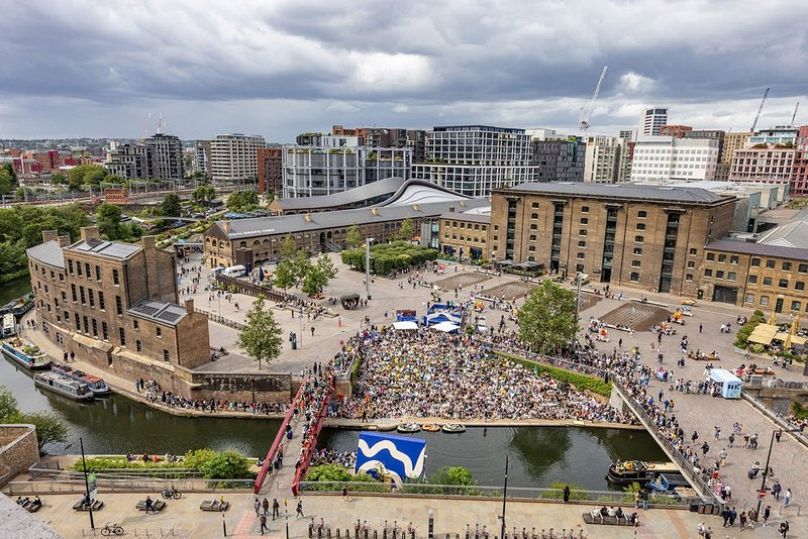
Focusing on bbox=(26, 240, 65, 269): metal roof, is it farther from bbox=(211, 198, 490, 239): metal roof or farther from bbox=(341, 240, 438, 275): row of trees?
bbox=(341, 240, 438, 275): row of trees

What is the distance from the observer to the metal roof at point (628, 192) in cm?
7456

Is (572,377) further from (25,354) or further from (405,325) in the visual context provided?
(25,354)

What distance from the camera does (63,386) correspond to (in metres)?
49.7

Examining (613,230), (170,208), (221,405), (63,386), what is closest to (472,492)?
(221,405)

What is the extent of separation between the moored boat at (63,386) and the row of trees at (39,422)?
6.44 m

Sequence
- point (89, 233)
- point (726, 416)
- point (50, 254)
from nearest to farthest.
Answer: point (726, 416) < point (89, 233) < point (50, 254)

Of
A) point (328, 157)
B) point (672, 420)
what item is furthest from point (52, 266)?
point (328, 157)

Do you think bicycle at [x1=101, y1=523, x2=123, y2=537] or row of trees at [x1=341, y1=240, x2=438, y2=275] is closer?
bicycle at [x1=101, y1=523, x2=123, y2=537]

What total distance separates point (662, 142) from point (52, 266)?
635 ft

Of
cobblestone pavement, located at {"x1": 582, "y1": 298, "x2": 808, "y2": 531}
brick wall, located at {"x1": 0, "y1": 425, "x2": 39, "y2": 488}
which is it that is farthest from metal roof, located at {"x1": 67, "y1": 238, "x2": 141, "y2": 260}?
cobblestone pavement, located at {"x1": 582, "y1": 298, "x2": 808, "y2": 531}

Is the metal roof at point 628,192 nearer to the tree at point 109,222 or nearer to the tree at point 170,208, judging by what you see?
the tree at point 109,222

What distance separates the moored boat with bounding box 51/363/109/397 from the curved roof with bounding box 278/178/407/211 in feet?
238

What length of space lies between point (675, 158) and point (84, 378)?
19711 cm

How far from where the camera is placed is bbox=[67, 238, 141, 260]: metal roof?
5038 cm
